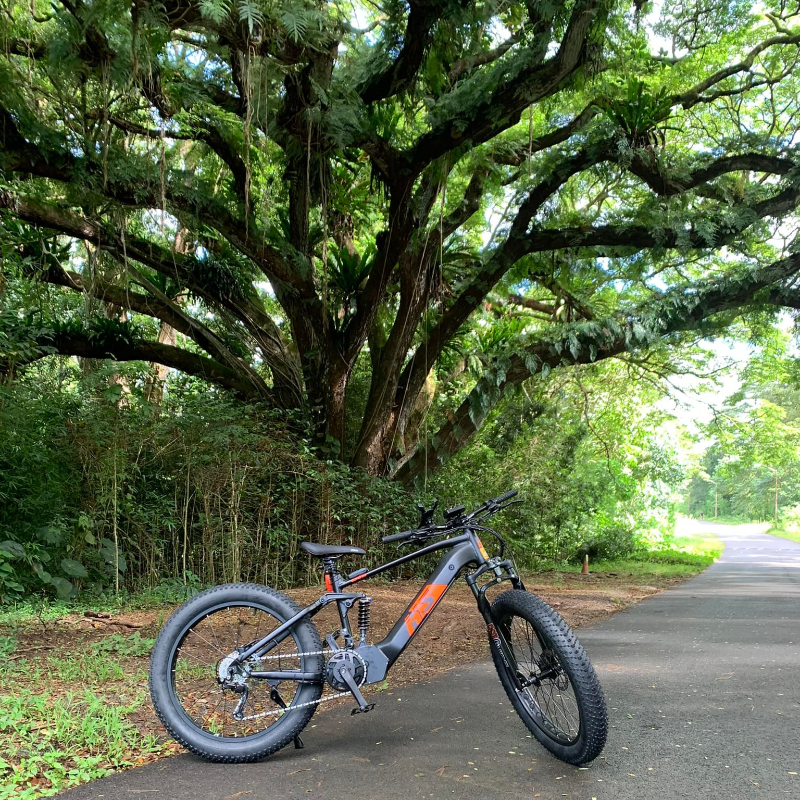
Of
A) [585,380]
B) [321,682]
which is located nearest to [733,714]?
[321,682]

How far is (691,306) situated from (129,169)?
7.96 m

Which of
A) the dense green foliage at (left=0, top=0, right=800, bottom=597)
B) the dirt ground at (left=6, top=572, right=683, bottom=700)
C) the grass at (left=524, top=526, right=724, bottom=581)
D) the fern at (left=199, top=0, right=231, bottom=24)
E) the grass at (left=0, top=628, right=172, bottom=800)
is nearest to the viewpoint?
the grass at (left=0, top=628, right=172, bottom=800)

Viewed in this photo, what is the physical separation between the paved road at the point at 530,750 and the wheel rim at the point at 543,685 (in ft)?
0.47

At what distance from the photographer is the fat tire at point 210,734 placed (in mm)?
2979

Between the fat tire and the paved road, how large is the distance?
7 cm

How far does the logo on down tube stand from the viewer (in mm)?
3242

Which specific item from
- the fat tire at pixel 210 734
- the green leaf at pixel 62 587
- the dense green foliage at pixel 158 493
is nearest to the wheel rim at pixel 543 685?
the fat tire at pixel 210 734

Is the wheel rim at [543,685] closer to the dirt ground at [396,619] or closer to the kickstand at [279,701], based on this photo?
the kickstand at [279,701]

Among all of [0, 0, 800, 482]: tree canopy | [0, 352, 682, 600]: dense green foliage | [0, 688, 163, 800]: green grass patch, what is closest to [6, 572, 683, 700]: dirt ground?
[0, 688, 163, 800]: green grass patch

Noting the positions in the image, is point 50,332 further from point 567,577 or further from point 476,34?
point 567,577

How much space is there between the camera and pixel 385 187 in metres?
9.52

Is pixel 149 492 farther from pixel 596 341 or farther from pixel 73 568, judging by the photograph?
pixel 596 341

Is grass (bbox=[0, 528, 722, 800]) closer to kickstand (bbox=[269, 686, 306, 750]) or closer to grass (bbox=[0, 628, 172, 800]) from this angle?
grass (bbox=[0, 628, 172, 800])

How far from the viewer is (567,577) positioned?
12.6 m
